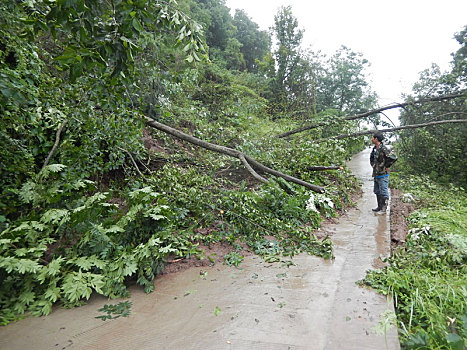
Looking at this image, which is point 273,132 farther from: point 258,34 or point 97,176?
point 258,34

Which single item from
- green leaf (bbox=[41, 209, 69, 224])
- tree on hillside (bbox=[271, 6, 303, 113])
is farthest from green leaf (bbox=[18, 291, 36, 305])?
tree on hillside (bbox=[271, 6, 303, 113])

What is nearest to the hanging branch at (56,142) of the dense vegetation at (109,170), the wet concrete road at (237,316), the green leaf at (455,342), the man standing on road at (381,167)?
the dense vegetation at (109,170)

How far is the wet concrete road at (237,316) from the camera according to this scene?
76.2 inches

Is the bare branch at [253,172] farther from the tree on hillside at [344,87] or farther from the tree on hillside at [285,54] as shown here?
the tree on hillside at [344,87]

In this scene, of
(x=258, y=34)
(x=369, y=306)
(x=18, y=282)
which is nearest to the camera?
(x=369, y=306)

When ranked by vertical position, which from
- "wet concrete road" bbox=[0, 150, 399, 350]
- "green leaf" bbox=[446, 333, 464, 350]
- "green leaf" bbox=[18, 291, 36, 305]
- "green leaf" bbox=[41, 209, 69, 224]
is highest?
"green leaf" bbox=[41, 209, 69, 224]

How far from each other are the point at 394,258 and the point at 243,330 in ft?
7.64

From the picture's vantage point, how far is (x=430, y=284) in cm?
246

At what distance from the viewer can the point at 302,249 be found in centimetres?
369

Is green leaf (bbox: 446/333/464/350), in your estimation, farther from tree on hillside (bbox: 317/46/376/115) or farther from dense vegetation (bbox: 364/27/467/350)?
tree on hillside (bbox: 317/46/376/115)

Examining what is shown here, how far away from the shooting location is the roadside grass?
74.0 inches

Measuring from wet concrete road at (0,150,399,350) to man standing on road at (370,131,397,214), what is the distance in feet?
9.13

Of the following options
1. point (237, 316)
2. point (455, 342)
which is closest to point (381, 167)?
point (455, 342)

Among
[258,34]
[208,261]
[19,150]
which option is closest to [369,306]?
[208,261]
